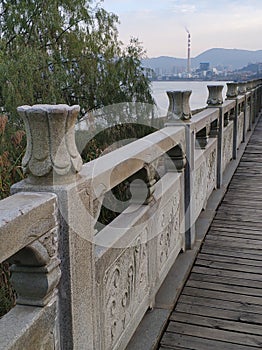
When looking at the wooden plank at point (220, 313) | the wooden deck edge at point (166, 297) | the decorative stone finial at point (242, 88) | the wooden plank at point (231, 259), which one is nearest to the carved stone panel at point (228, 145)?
the wooden deck edge at point (166, 297)

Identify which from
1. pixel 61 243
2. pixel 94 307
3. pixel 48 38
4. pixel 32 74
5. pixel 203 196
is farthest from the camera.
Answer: pixel 48 38

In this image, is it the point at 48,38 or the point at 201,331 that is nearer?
the point at 201,331

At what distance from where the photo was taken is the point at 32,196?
119 cm

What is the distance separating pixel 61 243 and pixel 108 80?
28.1 feet

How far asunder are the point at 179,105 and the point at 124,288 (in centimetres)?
153

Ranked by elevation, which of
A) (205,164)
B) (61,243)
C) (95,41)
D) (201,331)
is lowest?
(201,331)

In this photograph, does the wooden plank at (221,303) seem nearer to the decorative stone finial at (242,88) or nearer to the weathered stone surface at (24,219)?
the weathered stone surface at (24,219)

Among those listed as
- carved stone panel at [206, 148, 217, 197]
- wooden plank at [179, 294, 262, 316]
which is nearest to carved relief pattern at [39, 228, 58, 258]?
wooden plank at [179, 294, 262, 316]

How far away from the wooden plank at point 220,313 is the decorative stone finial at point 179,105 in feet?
4.02

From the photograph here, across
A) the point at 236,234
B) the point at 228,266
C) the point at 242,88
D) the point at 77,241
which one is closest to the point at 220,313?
the point at 228,266

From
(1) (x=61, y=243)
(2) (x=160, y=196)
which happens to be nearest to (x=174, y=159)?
(2) (x=160, y=196)

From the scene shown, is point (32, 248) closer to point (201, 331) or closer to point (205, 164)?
point (201, 331)

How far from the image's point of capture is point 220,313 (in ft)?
8.43

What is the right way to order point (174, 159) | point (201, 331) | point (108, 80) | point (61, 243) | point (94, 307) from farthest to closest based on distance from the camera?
point (108, 80), point (174, 159), point (201, 331), point (94, 307), point (61, 243)
